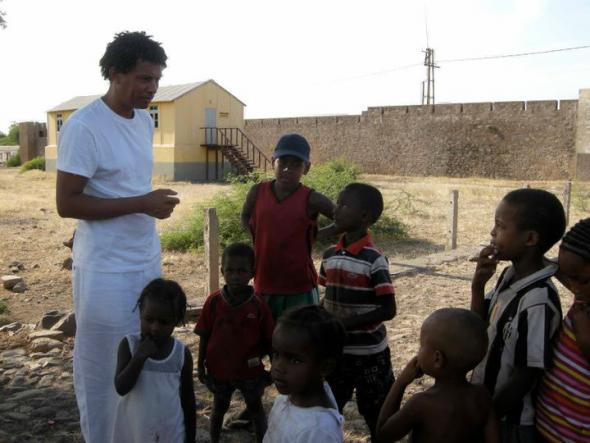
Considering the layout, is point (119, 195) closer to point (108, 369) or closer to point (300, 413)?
point (108, 369)

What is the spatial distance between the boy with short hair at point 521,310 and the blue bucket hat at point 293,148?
4.22 feet

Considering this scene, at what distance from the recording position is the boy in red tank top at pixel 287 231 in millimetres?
3131

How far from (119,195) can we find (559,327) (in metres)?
1.76

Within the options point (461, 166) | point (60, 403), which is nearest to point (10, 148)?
point (461, 166)

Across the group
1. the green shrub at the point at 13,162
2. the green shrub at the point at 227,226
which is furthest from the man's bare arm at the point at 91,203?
the green shrub at the point at 13,162

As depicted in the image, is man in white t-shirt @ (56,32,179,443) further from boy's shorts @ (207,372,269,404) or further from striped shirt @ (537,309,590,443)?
striped shirt @ (537,309,590,443)

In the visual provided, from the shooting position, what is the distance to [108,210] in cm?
239

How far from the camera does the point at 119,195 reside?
8.20 feet

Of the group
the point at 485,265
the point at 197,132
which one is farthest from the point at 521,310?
the point at 197,132

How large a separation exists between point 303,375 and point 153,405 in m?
0.81

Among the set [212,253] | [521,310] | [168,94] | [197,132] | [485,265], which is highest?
[168,94]

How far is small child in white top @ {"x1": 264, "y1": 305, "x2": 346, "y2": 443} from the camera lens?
1.85m

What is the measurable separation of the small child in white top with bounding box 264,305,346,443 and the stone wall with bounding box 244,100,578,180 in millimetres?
27108

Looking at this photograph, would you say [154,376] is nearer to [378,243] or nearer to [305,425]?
[305,425]
